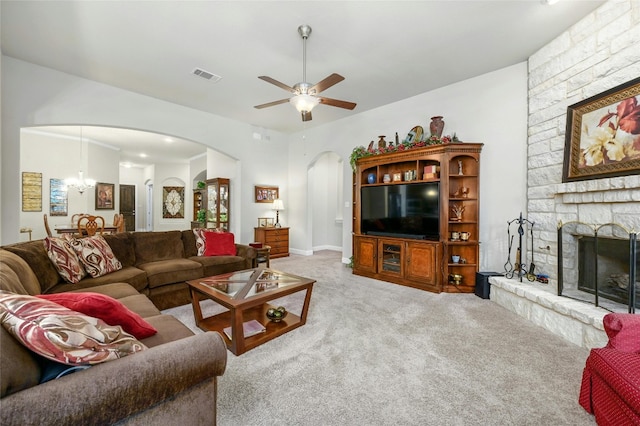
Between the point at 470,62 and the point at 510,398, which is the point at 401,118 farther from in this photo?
the point at 510,398

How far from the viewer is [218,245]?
3.95 m

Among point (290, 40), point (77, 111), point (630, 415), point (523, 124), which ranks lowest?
point (630, 415)

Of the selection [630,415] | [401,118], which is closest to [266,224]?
[401,118]

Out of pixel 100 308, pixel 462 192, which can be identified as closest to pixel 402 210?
pixel 462 192

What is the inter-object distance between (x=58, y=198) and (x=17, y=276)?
6389 millimetres

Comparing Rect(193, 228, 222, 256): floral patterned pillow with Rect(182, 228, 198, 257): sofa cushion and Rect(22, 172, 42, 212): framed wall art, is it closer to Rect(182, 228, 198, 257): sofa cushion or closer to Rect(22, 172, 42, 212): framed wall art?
Rect(182, 228, 198, 257): sofa cushion

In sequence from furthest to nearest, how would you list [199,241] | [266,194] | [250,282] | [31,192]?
[266,194] < [31,192] < [199,241] < [250,282]

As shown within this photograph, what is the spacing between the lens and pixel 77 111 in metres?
3.89

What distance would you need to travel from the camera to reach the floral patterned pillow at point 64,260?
8.20ft

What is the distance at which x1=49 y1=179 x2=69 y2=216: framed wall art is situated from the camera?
6359 millimetres

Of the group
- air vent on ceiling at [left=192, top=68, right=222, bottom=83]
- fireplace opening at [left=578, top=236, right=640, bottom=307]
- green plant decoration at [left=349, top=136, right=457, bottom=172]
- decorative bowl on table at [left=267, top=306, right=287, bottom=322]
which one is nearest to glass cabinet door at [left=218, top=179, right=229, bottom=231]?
air vent on ceiling at [left=192, top=68, right=222, bottom=83]

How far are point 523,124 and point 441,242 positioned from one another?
1.88m

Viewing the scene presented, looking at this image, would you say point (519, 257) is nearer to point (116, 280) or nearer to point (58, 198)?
point (116, 280)

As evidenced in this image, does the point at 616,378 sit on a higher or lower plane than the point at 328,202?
lower
